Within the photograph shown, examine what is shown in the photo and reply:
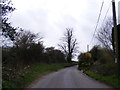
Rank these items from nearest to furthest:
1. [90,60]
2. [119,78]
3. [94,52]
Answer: [119,78], [90,60], [94,52]

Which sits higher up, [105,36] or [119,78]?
[105,36]

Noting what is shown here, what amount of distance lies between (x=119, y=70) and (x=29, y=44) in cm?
2768

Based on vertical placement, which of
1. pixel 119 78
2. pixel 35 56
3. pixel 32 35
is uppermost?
pixel 32 35

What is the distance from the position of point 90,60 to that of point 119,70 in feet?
168

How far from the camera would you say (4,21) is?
65.0ft

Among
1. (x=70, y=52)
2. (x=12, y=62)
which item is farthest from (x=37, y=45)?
(x=70, y=52)

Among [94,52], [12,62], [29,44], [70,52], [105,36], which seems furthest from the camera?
[70,52]

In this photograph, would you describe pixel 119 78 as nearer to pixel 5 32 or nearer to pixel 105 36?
pixel 5 32

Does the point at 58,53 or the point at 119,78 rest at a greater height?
the point at 58,53

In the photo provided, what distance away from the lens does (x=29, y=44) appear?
157 feet

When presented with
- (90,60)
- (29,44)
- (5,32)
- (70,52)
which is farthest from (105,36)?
(5,32)

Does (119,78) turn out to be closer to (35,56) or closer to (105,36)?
(35,56)

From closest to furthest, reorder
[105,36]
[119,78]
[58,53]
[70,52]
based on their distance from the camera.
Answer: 1. [119,78]
2. [105,36]
3. [58,53]
4. [70,52]

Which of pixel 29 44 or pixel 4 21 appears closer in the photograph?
pixel 4 21
